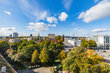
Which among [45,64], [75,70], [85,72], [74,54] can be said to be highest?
[74,54]

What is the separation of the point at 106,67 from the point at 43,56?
1251 cm

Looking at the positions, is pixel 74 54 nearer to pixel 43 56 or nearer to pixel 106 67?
pixel 106 67

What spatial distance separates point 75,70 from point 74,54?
2912mm

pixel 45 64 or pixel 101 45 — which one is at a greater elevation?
pixel 101 45

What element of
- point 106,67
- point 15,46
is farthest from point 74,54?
point 15,46

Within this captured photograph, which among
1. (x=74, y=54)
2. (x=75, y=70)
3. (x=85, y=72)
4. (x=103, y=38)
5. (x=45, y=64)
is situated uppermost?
Result: (x=103, y=38)

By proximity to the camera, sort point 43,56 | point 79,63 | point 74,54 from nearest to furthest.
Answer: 1. point 79,63
2. point 74,54
3. point 43,56

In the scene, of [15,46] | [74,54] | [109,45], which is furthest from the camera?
[109,45]

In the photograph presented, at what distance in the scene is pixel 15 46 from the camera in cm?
2683

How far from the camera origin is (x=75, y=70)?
1017 cm

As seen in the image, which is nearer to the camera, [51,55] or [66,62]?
[66,62]

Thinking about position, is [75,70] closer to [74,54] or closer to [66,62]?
[66,62]

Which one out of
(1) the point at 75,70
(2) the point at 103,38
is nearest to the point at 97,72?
(1) the point at 75,70

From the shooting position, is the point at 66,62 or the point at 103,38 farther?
the point at 103,38
